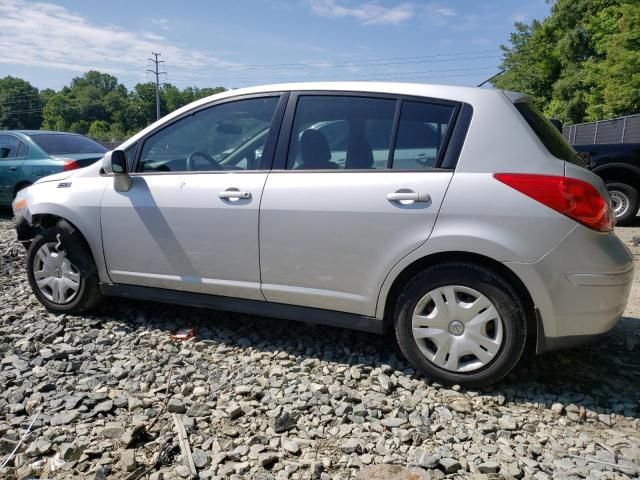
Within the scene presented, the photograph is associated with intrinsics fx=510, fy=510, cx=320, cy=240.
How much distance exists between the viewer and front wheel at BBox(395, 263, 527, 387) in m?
2.85

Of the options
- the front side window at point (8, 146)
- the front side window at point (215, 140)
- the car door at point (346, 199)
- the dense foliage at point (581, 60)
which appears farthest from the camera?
the dense foliage at point (581, 60)

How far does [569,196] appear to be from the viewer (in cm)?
270

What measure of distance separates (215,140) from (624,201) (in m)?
7.40

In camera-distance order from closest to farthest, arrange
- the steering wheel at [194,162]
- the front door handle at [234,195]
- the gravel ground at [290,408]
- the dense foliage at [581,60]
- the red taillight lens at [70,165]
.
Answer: the gravel ground at [290,408] → the front door handle at [234,195] → the steering wheel at [194,162] → the red taillight lens at [70,165] → the dense foliage at [581,60]

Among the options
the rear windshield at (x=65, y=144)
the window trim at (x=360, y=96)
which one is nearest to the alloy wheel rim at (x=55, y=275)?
the window trim at (x=360, y=96)

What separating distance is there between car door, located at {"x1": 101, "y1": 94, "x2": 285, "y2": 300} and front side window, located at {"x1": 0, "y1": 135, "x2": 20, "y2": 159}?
6264 mm

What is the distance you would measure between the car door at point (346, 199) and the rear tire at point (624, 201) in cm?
673

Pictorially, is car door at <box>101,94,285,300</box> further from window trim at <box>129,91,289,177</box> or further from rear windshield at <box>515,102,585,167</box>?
rear windshield at <box>515,102,585,167</box>

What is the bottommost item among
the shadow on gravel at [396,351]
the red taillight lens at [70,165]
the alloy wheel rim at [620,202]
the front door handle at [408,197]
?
the shadow on gravel at [396,351]

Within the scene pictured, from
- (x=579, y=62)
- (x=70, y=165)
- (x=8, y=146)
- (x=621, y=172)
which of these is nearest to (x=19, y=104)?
(x=579, y=62)

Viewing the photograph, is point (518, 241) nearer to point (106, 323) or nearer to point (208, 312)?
point (208, 312)

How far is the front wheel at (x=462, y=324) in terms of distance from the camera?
9.36 ft

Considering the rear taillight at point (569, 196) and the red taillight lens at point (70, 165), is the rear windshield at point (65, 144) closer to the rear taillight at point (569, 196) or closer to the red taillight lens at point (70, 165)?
the red taillight lens at point (70, 165)

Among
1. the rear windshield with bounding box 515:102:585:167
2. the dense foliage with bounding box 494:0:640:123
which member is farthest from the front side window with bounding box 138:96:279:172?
the dense foliage with bounding box 494:0:640:123
